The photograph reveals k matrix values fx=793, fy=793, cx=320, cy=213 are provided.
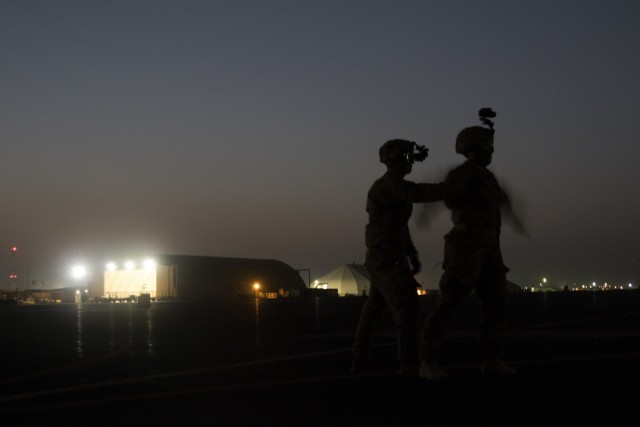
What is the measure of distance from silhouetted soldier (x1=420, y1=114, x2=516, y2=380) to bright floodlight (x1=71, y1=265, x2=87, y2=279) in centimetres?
8484

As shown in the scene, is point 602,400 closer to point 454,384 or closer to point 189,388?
point 454,384

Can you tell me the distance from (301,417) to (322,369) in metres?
2.72

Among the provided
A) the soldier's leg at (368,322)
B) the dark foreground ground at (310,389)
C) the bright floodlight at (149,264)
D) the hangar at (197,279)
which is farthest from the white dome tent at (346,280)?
the soldier's leg at (368,322)

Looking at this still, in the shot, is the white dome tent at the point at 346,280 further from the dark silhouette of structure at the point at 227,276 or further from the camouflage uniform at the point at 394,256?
the camouflage uniform at the point at 394,256

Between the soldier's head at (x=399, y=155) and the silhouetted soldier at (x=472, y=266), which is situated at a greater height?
the soldier's head at (x=399, y=155)

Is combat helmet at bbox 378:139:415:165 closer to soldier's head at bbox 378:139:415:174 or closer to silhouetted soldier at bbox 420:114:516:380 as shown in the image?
soldier's head at bbox 378:139:415:174

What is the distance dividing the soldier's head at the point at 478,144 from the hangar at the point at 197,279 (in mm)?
70872

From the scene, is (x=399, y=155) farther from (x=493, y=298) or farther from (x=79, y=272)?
(x=79, y=272)

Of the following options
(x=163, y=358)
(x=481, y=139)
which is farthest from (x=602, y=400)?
(x=163, y=358)

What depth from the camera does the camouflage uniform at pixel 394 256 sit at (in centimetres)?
627

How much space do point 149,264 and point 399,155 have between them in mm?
76020

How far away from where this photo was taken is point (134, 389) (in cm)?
573

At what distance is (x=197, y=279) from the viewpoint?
80.1 meters

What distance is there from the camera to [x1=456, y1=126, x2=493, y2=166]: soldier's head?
250 inches
